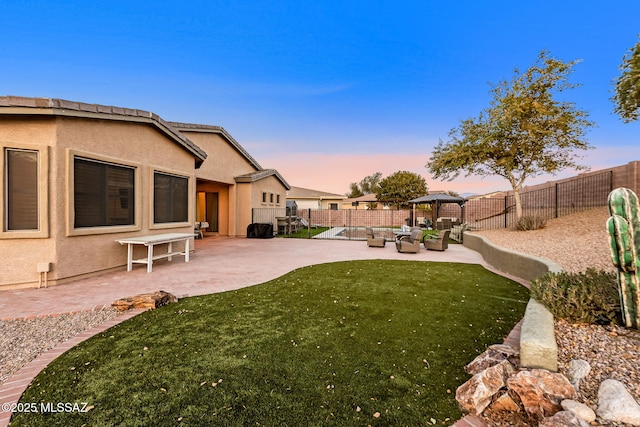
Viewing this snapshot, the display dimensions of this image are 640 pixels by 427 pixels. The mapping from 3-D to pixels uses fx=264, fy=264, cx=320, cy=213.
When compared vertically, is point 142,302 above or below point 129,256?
below

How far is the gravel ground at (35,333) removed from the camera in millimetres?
3229

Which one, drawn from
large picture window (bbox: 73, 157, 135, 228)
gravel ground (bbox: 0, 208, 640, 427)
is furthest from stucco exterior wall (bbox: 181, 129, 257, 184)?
gravel ground (bbox: 0, 208, 640, 427)

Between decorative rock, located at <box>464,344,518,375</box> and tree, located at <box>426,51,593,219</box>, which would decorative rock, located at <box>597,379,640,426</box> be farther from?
tree, located at <box>426,51,593,219</box>

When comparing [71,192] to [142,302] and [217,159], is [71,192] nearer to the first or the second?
[142,302]

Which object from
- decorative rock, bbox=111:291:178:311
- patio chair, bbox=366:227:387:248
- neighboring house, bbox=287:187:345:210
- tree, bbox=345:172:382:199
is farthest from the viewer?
tree, bbox=345:172:382:199

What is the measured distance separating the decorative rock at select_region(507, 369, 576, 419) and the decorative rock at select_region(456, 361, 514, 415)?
0.13 metres

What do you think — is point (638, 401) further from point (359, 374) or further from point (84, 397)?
point (84, 397)

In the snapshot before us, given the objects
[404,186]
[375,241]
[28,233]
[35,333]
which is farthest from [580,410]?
[404,186]

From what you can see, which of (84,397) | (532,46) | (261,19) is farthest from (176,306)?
(532,46)

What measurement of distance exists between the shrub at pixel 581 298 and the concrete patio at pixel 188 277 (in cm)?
565

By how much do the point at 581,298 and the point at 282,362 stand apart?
381 centimetres

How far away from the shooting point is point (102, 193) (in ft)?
23.8

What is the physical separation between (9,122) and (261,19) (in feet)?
39.1

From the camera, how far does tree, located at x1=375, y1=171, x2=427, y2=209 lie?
145 ft
